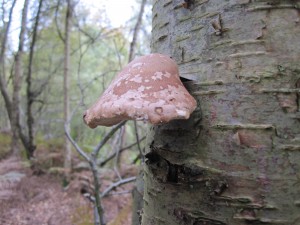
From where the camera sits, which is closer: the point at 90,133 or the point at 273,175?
the point at 273,175

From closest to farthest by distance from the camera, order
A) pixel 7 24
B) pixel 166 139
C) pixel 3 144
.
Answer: pixel 166 139 → pixel 7 24 → pixel 3 144

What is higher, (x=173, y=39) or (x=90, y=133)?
(x=173, y=39)

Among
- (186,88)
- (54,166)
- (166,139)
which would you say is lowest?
(54,166)

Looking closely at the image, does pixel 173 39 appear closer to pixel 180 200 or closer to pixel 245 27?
pixel 245 27

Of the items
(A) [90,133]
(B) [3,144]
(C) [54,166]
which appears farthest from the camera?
(A) [90,133]

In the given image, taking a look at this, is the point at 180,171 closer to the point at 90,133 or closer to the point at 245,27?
the point at 245,27

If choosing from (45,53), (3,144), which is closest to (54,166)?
(3,144)

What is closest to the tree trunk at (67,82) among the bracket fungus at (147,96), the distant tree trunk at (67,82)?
the distant tree trunk at (67,82)
